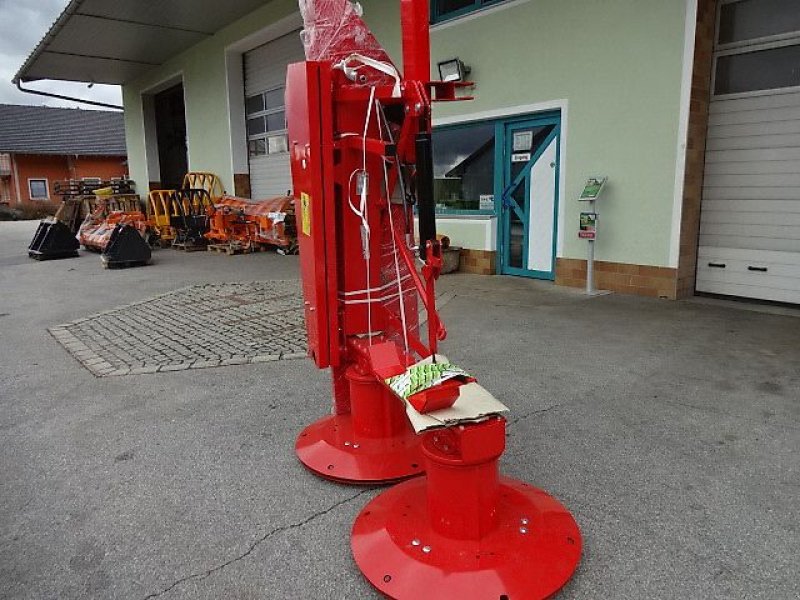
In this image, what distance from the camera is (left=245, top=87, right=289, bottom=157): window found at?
13.5 m

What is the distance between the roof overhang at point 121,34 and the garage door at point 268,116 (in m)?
1.04

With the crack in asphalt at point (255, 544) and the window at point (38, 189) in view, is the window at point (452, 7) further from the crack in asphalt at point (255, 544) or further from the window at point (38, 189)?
the window at point (38, 189)

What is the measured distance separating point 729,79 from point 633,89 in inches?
38.9

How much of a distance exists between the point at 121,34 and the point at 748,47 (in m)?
13.5

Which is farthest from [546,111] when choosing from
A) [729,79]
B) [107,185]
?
[107,185]

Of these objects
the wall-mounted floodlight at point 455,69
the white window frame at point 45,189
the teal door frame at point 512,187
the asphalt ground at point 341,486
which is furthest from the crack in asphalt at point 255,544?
the white window frame at point 45,189

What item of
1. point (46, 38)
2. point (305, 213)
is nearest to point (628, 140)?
point (305, 213)

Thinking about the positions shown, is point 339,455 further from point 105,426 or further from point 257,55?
point 257,55

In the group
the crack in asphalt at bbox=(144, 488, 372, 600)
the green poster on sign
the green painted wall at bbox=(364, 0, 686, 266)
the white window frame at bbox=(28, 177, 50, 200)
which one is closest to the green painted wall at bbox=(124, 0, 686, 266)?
the green painted wall at bbox=(364, 0, 686, 266)

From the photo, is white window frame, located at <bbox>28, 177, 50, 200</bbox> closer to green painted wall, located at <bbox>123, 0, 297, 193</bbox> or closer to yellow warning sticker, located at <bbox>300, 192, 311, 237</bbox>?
green painted wall, located at <bbox>123, 0, 297, 193</bbox>

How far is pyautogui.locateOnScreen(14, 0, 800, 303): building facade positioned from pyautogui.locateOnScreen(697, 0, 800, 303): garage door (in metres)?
0.01

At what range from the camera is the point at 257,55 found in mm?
13758

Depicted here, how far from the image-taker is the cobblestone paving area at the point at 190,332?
486 cm

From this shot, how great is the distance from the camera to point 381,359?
8.36 feet
